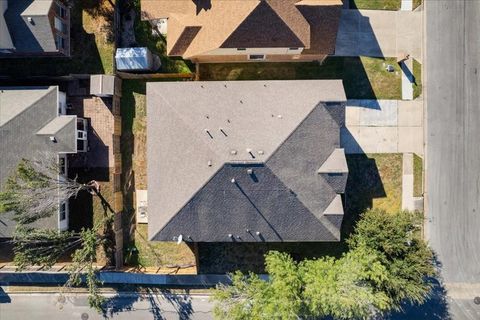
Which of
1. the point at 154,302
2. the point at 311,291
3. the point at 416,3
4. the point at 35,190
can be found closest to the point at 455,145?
the point at 416,3

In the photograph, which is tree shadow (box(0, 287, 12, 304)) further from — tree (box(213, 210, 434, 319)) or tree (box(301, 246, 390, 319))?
tree (box(301, 246, 390, 319))

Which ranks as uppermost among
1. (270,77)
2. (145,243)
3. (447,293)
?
(270,77)

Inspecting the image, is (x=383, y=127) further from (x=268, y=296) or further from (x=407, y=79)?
(x=268, y=296)

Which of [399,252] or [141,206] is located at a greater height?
[141,206]

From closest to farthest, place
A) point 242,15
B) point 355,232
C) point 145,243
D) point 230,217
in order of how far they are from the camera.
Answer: point 242,15
point 230,217
point 355,232
point 145,243

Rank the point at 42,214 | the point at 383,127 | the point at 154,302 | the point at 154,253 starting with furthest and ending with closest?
the point at 154,302
the point at 154,253
the point at 383,127
the point at 42,214

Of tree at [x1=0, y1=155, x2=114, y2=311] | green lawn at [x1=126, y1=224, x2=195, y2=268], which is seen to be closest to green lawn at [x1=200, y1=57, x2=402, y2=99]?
green lawn at [x1=126, y1=224, x2=195, y2=268]

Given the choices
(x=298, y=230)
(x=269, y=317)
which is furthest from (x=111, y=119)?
(x=269, y=317)

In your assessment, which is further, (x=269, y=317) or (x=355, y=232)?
(x=355, y=232)

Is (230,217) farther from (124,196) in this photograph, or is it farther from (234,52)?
(234,52)
